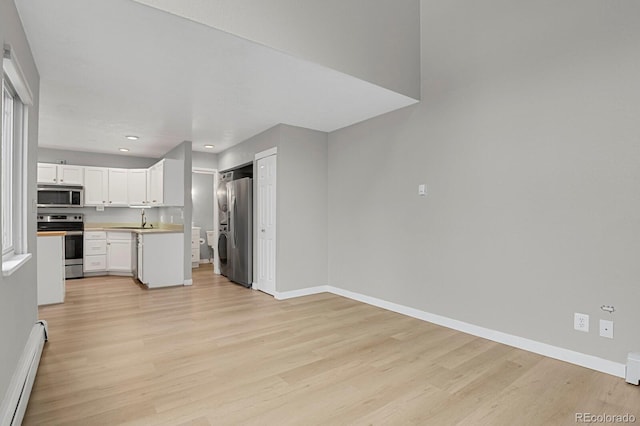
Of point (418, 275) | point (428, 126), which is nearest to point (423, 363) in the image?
point (418, 275)

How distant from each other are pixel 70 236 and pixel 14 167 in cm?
422

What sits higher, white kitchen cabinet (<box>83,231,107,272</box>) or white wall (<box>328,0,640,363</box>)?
white wall (<box>328,0,640,363</box>)

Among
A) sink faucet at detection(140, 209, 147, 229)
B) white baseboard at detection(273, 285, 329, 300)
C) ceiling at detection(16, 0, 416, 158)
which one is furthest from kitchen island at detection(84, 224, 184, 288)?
white baseboard at detection(273, 285, 329, 300)

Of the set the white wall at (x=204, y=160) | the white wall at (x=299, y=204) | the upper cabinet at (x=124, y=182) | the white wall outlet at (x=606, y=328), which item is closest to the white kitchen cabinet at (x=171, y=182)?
the upper cabinet at (x=124, y=182)

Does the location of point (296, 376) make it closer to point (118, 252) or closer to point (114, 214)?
point (118, 252)

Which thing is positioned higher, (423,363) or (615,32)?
(615,32)

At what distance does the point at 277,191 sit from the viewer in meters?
4.54

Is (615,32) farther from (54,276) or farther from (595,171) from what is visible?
(54,276)

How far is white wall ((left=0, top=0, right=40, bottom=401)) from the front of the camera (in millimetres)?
1705

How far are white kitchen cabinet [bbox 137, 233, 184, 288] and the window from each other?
2.74m

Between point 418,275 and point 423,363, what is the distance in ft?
4.16

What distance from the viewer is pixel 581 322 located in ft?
8.23

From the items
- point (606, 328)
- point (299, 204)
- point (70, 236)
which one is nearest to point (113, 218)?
point (70, 236)

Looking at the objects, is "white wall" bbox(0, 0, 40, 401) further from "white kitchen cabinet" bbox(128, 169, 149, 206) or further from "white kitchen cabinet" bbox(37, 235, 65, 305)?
"white kitchen cabinet" bbox(128, 169, 149, 206)
